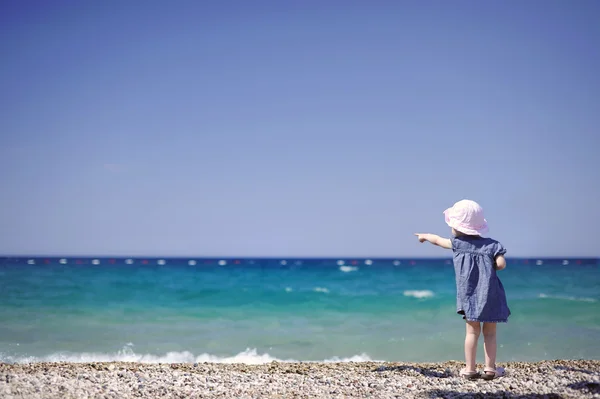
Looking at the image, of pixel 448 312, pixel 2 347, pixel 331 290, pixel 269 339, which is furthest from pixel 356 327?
pixel 331 290

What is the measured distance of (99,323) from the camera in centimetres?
1093

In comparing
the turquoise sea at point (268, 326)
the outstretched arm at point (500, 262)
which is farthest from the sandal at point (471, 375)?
the turquoise sea at point (268, 326)

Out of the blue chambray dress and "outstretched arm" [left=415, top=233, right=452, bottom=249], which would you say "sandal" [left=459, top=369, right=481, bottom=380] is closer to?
the blue chambray dress

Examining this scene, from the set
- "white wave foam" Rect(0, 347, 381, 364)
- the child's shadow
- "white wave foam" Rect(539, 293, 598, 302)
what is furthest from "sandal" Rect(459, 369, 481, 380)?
"white wave foam" Rect(539, 293, 598, 302)

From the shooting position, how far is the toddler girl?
14.6 ft

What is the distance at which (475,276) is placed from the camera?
179 inches

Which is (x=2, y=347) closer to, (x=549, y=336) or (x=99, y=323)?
(x=99, y=323)

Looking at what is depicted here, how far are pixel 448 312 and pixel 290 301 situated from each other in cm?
522

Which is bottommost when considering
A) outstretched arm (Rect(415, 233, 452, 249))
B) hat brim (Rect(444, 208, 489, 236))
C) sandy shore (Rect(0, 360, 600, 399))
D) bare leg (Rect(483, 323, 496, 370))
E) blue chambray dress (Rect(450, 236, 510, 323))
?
sandy shore (Rect(0, 360, 600, 399))

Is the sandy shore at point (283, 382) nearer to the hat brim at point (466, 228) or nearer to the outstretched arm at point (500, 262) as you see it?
the outstretched arm at point (500, 262)

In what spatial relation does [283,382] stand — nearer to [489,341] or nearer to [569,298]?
[489,341]

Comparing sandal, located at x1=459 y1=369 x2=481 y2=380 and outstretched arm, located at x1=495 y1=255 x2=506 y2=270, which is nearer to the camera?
outstretched arm, located at x1=495 y1=255 x2=506 y2=270

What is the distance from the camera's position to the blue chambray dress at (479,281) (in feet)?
14.6

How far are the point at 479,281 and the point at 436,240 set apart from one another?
49cm
